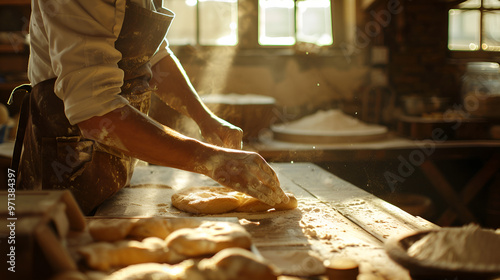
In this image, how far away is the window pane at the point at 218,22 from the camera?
219 inches

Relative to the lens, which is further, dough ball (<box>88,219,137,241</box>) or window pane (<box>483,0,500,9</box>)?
window pane (<box>483,0,500,9</box>)

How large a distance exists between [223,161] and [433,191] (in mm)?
4063

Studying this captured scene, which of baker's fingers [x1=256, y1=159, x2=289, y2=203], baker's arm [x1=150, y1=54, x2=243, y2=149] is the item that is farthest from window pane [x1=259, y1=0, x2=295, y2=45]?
baker's fingers [x1=256, y1=159, x2=289, y2=203]

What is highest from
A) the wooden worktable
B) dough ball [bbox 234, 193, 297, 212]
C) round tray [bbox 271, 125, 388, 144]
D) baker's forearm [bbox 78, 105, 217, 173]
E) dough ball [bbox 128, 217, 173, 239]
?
baker's forearm [bbox 78, 105, 217, 173]

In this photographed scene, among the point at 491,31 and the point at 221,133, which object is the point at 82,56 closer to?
the point at 221,133

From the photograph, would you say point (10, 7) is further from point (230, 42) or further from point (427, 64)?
point (427, 64)

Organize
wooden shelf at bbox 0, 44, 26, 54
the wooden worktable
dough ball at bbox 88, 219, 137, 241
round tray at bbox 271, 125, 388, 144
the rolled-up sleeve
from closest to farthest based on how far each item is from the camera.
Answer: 1. dough ball at bbox 88, 219, 137, 241
2. the rolled-up sleeve
3. the wooden worktable
4. round tray at bbox 271, 125, 388, 144
5. wooden shelf at bbox 0, 44, 26, 54

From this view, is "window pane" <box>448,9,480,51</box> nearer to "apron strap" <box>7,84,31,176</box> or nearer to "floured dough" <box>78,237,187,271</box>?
"apron strap" <box>7,84,31,176</box>

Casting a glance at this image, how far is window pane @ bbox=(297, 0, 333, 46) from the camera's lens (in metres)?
5.71

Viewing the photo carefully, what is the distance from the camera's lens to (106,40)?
167cm

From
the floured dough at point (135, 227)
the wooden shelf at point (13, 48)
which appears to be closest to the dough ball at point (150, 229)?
the floured dough at point (135, 227)

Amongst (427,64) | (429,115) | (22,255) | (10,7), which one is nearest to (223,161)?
(22,255)

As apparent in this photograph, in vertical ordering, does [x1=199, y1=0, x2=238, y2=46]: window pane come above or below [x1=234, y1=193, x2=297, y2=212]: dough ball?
above

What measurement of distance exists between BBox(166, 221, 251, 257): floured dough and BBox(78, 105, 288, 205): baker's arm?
35cm
